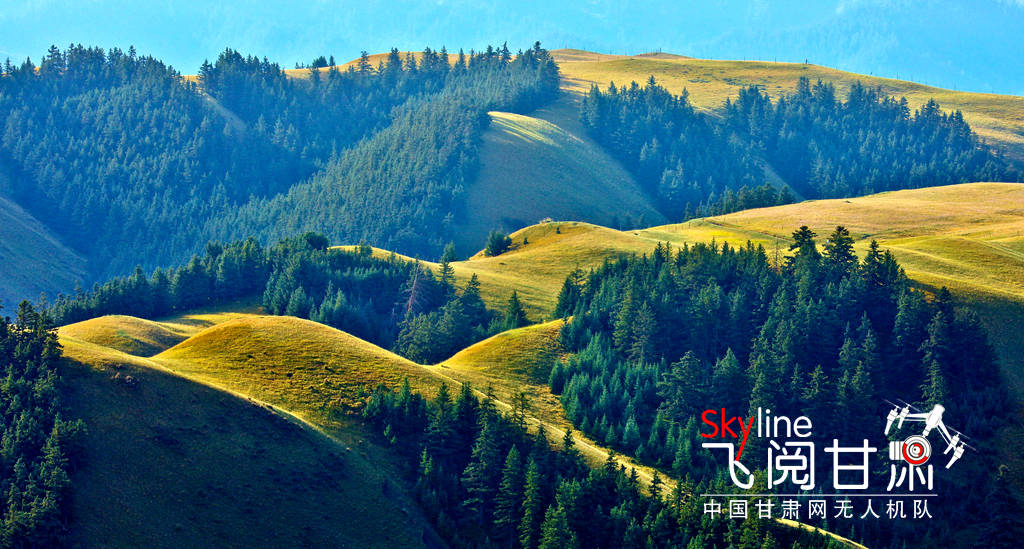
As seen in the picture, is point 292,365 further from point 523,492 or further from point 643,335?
point 643,335

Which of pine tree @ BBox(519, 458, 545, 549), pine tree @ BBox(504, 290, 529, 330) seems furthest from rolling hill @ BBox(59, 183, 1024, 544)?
pine tree @ BBox(519, 458, 545, 549)

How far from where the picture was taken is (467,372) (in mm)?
107812

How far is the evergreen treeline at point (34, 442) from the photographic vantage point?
58.6 m

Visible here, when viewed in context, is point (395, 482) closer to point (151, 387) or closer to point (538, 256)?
point (151, 387)

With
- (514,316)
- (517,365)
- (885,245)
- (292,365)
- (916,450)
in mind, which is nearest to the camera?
(292,365)

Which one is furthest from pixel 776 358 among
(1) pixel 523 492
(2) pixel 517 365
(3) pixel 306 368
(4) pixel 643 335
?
(3) pixel 306 368

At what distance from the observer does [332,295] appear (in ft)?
451

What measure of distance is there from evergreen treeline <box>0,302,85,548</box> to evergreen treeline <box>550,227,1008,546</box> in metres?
52.3

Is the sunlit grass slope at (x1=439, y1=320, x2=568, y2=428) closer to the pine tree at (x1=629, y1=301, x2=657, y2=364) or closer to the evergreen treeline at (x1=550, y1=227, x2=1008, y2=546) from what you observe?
the evergreen treeline at (x1=550, y1=227, x2=1008, y2=546)

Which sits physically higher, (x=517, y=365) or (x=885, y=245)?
(x=885, y=245)

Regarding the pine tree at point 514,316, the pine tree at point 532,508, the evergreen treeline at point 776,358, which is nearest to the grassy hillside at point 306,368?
the evergreen treeline at point 776,358

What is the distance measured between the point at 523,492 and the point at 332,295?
2583 inches

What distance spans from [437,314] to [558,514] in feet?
207

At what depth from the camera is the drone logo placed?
9419 cm
